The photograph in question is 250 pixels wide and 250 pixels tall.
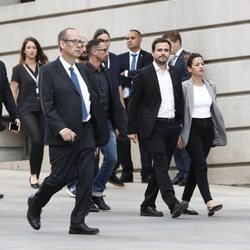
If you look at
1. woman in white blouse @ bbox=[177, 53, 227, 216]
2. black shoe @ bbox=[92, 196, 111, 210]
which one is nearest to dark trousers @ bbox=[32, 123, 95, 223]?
woman in white blouse @ bbox=[177, 53, 227, 216]

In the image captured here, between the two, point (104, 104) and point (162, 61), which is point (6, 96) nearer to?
point (104, 104)

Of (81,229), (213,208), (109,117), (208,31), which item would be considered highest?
(208,31)

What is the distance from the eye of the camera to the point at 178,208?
11.6 meters

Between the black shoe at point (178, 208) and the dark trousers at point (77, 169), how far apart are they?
5.72ft

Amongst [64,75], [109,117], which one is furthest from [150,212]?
[64,75]

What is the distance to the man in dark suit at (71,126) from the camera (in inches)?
396

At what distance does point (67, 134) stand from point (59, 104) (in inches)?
14.6

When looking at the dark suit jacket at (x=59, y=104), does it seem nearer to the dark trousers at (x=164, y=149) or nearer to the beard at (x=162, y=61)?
the dark trousers at (x=164, y=149)

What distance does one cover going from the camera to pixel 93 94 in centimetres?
1030

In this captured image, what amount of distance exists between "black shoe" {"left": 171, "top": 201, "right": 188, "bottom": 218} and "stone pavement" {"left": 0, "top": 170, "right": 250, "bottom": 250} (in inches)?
2.9

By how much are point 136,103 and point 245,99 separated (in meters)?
4.64

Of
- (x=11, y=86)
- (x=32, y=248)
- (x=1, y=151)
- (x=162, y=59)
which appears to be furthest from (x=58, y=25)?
(x=32, y=248)

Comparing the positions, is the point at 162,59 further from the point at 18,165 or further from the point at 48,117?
the point at 18,165

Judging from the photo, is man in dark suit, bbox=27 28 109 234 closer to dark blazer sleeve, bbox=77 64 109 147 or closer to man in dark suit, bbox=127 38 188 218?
dark blazer sleeve, bbox=77 64 109 147
